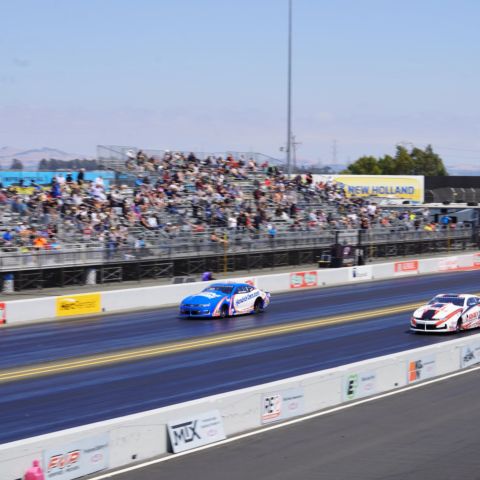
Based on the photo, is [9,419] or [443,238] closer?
[9,419]

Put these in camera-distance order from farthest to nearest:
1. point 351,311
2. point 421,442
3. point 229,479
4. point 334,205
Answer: point 334,205 → point 351,311 → point 421,442 → point 229,479

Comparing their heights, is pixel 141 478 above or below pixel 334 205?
below

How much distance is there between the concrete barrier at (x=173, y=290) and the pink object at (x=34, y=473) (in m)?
18.3

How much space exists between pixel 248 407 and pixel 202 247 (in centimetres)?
2846

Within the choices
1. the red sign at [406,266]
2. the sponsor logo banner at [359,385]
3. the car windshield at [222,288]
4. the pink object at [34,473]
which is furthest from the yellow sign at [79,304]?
the red sign at [406,266]

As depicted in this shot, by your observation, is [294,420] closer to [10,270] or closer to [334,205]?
[10,270]

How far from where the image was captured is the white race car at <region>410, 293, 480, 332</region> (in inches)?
1078

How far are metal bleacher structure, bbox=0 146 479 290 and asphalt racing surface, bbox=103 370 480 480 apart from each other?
21491 millimetres

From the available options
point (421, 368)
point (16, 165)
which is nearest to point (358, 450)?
point (421, 368)

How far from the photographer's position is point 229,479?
12.1 m

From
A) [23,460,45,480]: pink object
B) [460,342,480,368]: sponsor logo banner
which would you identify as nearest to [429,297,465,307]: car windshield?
[460,342,480,368]: sponsor logo banner

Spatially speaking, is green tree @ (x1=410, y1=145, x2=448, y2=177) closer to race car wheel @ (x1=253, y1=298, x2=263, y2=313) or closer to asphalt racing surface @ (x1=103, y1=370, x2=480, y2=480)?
race car wheel @ (x1=253, y1=298, x2=263, y2=313)

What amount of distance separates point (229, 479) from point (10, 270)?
A: 2430cm

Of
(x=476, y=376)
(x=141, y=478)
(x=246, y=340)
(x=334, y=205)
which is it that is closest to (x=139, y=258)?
(x=246, y=340)
